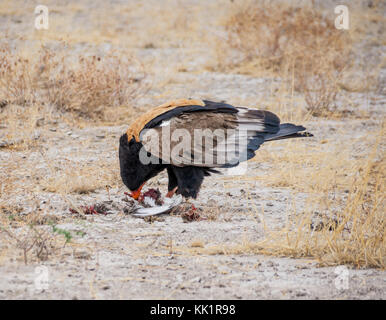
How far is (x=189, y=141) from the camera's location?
4578 mm

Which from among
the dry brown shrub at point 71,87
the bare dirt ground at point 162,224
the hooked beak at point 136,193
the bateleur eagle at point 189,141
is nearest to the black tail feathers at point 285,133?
the bateleur eagle at point 189,141

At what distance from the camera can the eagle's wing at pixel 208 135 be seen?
14.8 feet

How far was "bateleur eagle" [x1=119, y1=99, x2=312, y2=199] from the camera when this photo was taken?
4.52m

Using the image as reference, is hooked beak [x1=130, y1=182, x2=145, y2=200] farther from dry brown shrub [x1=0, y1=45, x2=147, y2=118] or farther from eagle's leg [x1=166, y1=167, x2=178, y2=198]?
dry brown shrub [x1=0, y1=45, x2=147, y2=118]

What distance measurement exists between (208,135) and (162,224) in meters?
0.82

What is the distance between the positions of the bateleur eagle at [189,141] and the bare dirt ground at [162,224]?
337 millimetres

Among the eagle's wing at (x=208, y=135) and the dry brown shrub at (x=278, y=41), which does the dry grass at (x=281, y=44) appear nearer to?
the dry brown shrub at (x=278, y=41)

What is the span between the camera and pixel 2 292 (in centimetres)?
312

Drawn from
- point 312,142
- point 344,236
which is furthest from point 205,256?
point 312,142

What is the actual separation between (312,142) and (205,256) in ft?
11.6

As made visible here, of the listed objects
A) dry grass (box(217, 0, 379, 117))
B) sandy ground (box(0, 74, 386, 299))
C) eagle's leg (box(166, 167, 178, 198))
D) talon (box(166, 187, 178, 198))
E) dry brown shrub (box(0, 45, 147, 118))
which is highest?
dry grass (box(217, 0, 379, 117))

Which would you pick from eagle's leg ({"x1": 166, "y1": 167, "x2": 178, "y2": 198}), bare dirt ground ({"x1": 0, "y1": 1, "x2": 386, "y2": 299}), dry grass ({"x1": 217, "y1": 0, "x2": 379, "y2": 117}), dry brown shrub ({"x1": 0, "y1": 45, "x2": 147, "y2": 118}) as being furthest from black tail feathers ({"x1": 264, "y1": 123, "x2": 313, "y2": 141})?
dry grass ({"x1": 217, "y1": 0, "x2": 379, "y2": 117})
